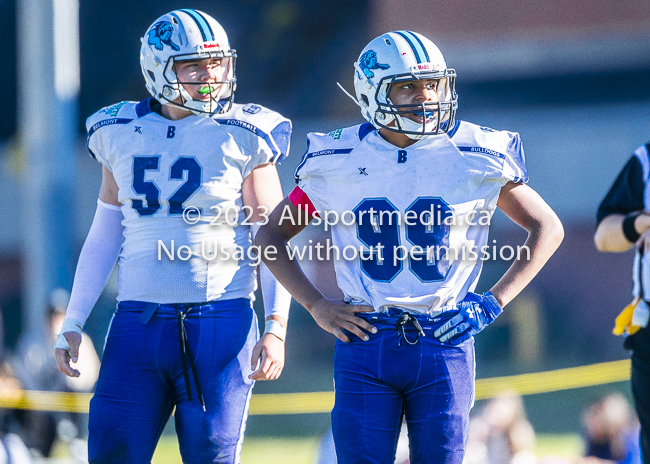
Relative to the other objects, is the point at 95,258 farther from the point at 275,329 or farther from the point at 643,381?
the point at 643,381

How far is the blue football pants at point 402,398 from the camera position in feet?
8.03

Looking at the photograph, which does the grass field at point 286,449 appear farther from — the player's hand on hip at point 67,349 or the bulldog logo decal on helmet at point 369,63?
the bulldog logo decal on helmet at point 369,63

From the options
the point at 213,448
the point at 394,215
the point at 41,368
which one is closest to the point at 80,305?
the point at 213,448

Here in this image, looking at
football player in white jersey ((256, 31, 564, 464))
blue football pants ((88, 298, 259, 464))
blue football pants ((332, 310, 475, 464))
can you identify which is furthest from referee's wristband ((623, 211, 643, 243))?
blue football pants ((88, 298, 259, 464))

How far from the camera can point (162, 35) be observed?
2930 mm

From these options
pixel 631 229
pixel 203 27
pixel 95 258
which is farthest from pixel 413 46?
pixel 95 258

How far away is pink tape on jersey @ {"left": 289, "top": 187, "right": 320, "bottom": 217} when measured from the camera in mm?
2699

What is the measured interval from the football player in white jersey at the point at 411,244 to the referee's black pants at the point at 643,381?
26.3 inches

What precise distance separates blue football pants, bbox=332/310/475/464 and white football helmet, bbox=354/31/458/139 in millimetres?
571

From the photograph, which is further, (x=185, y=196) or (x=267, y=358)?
(x=185, y=196)

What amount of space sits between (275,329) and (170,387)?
376mm

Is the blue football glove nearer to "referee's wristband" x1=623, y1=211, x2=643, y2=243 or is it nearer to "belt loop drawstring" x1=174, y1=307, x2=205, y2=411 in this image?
"belt loop drawstring" x1=174, y1=307, x2=205, y2=411

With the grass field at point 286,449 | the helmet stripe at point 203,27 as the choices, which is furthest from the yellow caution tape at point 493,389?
the helmet stripe at point 203,27

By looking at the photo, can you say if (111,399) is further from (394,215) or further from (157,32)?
(157,32)
